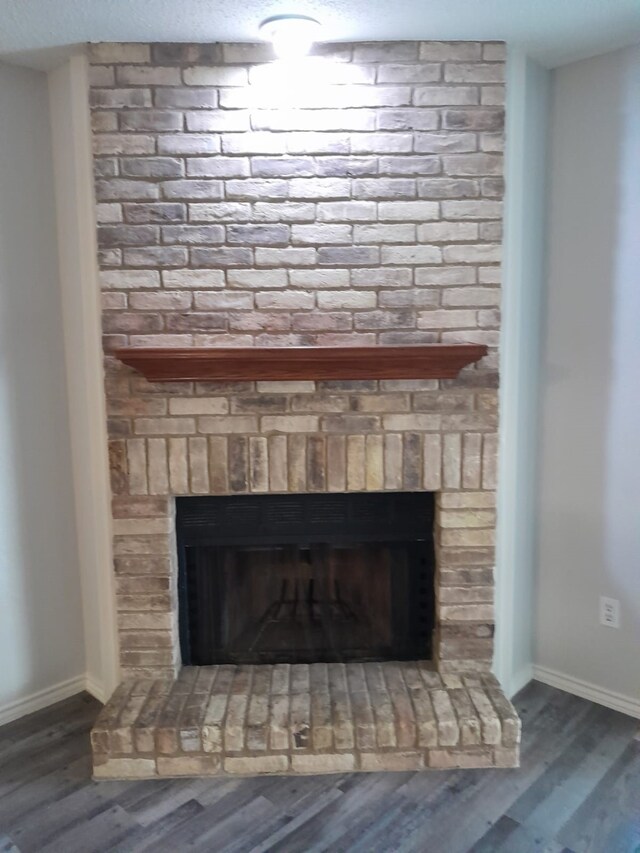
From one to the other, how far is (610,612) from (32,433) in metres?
2.12

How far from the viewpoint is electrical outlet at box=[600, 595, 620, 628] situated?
233 centimetres

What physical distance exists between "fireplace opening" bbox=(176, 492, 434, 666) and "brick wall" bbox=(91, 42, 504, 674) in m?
0.13

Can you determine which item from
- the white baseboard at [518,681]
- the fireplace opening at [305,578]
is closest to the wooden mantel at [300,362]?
the fireplace opening at [305,578]

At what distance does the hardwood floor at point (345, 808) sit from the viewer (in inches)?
71.1

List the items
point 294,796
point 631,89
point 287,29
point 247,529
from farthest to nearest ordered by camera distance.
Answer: point 247,529
point 631,89
point 294,796
point 287,29

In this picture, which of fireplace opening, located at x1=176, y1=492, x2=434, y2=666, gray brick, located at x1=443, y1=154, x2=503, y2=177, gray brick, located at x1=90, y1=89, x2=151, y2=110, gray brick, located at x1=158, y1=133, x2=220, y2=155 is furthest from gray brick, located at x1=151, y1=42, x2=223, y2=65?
fireplace opening, located at x1=176, y1=492, x2=434, y2=666

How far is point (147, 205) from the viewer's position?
205cm

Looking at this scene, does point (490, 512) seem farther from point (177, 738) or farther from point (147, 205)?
point (147, 205)

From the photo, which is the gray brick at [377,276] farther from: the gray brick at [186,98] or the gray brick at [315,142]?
the gray brick at [186,98]

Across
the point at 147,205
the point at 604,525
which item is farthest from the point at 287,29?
the point at 604,525

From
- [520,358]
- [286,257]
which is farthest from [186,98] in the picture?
[520,358]

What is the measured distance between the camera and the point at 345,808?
1.93m

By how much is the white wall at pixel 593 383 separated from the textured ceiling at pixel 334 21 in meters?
0.25

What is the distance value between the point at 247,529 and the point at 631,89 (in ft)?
6.23
